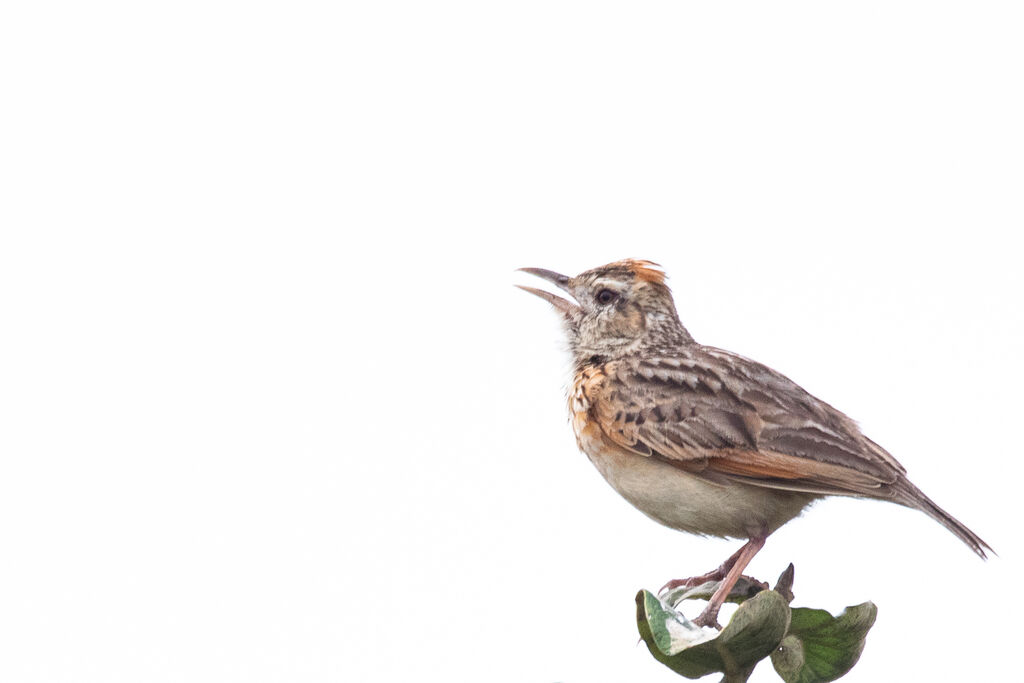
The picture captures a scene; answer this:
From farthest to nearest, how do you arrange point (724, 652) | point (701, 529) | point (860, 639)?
point (701, 529), point (860, 639), point (724, 652)

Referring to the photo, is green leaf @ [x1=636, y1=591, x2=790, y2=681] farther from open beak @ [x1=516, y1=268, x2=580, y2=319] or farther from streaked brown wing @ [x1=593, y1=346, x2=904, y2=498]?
open beak @ [x1=516, y1=268, x2=580, y2=319]

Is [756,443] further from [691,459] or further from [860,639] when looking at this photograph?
[860,639]

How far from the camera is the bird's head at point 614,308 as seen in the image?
26.0 ft

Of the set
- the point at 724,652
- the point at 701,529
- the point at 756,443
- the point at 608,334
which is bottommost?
the point at 724,652

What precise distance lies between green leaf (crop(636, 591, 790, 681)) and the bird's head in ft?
13.3

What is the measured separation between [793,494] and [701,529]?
56 cm

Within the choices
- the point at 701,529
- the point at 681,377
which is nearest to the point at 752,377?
the point at 681,377

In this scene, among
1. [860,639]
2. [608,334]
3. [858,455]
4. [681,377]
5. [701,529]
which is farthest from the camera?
[608,334]

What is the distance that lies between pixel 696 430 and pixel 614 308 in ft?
4.70

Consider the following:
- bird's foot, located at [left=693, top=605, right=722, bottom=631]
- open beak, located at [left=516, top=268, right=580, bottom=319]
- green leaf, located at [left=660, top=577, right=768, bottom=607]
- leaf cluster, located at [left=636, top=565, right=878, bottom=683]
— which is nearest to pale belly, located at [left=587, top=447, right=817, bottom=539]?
green leaf, located at [left=660, top=577, right=768, bottom=607]

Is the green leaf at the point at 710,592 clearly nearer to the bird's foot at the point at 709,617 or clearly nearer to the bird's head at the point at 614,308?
the bird's foot at the point at 709,617

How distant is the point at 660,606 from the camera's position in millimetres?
3920

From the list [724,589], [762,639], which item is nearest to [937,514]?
[724,589]

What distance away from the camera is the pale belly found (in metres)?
6.43
